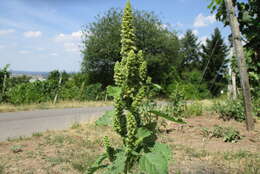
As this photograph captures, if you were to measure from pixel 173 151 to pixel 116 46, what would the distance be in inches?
723

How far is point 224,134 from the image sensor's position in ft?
18.1

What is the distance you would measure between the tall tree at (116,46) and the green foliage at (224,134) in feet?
55.5

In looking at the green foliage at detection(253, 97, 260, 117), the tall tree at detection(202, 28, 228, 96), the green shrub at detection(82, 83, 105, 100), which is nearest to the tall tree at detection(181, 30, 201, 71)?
the tall tree at detection(202, 28, 228, 96)

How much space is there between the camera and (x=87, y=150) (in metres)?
4.87

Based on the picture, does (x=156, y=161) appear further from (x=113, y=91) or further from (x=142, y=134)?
(x=113, y=91)

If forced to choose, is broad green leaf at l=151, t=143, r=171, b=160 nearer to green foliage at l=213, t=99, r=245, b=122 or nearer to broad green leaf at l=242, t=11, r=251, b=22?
broad green leaf at l=242, t=11, r=251, b=22

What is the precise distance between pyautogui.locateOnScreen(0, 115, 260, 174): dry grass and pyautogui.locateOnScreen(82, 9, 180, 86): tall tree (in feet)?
55.0

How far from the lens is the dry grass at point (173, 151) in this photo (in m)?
3.75

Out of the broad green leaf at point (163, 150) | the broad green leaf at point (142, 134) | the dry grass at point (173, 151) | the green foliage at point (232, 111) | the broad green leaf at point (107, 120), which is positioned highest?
the broad green leaf at point (107, 120)

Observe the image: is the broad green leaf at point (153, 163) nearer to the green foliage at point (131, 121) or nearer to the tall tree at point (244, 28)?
the green foliage at point (131, 121)

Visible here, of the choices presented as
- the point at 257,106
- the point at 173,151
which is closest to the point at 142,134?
the point at 173,151

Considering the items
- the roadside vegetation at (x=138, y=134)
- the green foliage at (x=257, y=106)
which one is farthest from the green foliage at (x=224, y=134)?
the green foliage at (x=257, y=106)

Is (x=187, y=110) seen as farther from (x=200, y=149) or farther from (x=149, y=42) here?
(x=149, y=42)

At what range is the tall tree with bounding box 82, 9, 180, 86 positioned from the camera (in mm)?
22609
